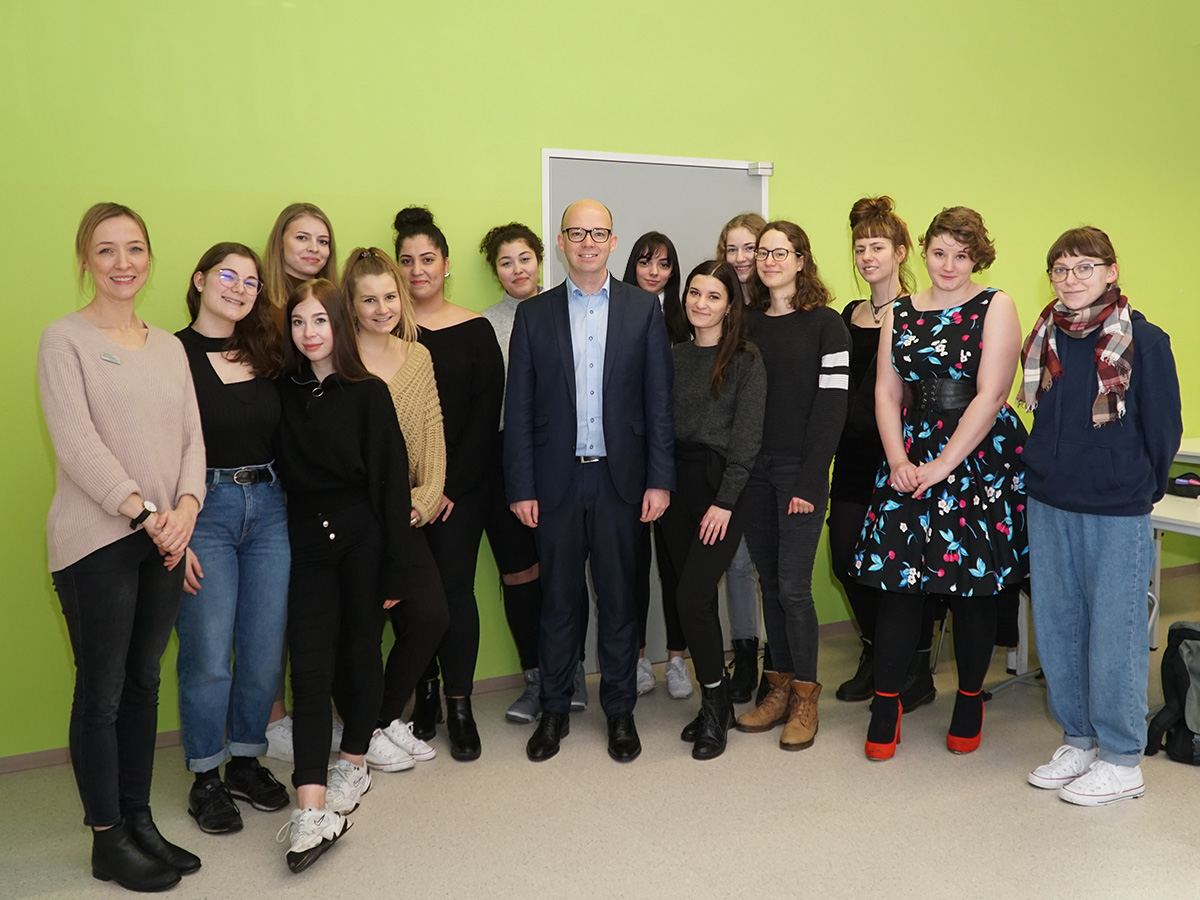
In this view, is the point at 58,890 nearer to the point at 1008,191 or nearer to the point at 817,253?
the point at 817,253

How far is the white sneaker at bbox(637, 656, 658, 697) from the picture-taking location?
3705 mm

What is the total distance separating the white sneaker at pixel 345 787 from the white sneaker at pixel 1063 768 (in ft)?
6.53

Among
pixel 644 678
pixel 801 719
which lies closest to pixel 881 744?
pixel 801 719

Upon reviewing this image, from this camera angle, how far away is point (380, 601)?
2646 millimetres

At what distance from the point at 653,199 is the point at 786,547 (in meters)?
1.62

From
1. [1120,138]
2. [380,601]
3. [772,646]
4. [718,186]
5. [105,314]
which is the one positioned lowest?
[772,646]

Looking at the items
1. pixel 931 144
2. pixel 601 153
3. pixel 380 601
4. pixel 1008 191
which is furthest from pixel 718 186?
pixel 380 601

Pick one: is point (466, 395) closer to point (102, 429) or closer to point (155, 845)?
point (102, 429)

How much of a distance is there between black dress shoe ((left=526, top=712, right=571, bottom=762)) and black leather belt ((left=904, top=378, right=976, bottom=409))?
1543 millimetres

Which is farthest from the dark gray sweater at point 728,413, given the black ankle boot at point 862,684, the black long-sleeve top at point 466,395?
the black ankle boot at point 862,684

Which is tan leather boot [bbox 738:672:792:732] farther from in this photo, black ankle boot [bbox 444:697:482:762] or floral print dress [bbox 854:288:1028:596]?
black ankle boot [bbox 444:697:482:762]

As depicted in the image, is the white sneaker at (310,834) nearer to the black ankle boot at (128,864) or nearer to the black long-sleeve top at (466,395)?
the black ankle boot at (128,864)

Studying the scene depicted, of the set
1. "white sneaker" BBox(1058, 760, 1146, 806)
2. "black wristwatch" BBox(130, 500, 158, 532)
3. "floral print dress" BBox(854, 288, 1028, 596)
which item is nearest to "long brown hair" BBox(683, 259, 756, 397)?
"floral print dress" BBox(854, 288, 1028, 596)

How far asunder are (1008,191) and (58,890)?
15.5 feet
